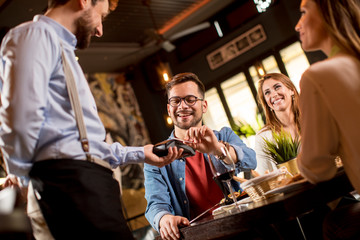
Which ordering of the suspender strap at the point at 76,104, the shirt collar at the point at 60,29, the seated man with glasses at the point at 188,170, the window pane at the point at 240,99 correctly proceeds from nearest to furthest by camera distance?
the suspender strap at the point at 76,104 → the shirt collar at the point at 60,29 → the seated man with glasses at the point at 188,170 → the window pane at the point at 240,99

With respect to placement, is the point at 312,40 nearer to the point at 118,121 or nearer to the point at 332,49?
the point at 332,49

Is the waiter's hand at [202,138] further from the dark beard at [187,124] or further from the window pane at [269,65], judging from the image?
the window pane at [269,65]

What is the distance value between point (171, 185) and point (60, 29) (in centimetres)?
129

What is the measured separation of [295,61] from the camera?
669 centimetres

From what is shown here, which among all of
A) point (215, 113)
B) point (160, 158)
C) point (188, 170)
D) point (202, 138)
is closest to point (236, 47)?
point (215, 113)

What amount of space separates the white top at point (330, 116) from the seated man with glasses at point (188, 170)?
631mm

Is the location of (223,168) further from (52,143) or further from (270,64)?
(270,64)

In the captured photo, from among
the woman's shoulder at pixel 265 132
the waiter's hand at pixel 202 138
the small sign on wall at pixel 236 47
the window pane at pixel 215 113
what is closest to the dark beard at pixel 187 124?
the woman's shoulder at pixel 265 132

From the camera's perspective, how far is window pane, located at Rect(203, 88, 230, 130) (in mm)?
7809

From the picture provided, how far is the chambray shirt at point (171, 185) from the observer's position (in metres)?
2.01

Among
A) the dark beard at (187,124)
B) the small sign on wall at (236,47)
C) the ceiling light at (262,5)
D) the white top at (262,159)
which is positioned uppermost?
the ceiling light at (262,5)

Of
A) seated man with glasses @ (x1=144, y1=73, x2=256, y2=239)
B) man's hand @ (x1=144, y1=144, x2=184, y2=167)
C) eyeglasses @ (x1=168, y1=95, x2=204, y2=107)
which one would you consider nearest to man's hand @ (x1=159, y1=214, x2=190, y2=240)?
seated man with glasses @ (x1=144, y1=73, x2=256, y2=239)

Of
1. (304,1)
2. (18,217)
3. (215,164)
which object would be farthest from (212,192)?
(18,217)

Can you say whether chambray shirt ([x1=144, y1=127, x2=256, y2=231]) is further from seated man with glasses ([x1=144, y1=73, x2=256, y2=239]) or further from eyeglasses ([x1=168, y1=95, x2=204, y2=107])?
eyeglasses ([x1=168, y1=95, x2=204, y2=107])
